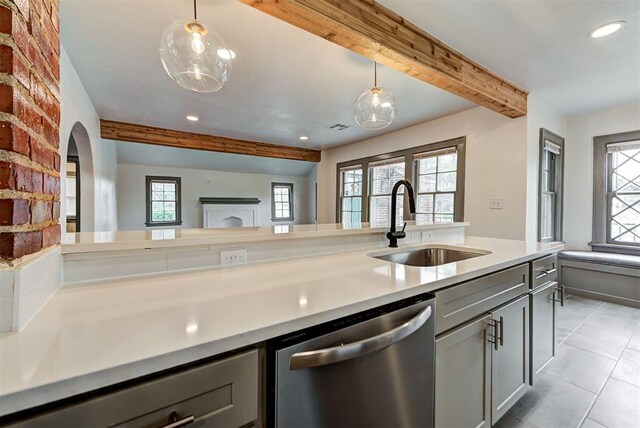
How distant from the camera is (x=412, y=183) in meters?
4.75

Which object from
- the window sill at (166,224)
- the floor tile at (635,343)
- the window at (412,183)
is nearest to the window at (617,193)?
the floor tile at (635,343)

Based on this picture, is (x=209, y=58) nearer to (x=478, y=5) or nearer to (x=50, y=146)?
(x=50, y=146)

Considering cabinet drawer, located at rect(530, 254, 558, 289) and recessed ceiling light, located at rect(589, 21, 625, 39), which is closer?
cabinet drawer, located at rect(530, 254, 558, 289)

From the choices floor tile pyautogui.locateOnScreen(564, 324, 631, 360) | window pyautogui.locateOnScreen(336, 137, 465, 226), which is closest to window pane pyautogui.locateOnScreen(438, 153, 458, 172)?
window pyautogui.locateOnScreen(336, 137, 465, 226)

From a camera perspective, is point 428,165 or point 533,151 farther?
point 428,165

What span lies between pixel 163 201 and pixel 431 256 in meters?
6.63

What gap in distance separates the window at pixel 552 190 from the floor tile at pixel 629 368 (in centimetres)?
170

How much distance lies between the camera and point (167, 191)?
22.2 ft

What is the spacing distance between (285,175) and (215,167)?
2.06 m

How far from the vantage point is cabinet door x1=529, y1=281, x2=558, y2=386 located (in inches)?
64.9

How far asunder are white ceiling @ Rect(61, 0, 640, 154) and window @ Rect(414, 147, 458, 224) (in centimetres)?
66

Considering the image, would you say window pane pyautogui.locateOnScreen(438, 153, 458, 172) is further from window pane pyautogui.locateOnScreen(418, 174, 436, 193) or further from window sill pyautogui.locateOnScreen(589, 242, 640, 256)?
window sill pyautogui.locateOnScreen(589, 242, 640, 256)

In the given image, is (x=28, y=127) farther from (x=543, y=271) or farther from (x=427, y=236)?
(x=543, y=271)

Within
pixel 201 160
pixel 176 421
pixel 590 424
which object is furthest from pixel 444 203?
pixel 201 160
